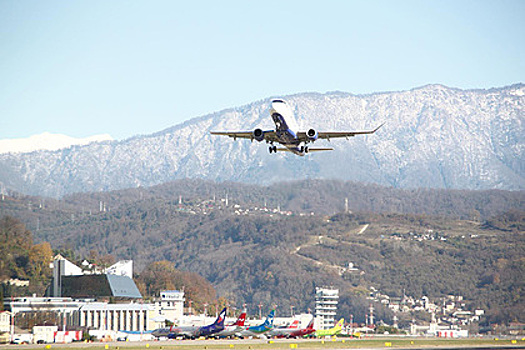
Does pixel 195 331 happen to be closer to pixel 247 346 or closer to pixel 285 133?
pixel 247 346

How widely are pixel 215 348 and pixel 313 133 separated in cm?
3311

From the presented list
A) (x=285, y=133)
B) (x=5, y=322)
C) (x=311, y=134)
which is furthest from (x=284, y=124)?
(x=5, y=322)

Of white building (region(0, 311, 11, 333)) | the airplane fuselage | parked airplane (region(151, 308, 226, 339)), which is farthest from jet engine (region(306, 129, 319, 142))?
white building (region(0, 311, 11, 333))

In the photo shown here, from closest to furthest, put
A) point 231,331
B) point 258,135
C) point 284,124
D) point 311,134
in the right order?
1. point 284,124
2. point 258,135
3. point 311,134
4. point 231,331

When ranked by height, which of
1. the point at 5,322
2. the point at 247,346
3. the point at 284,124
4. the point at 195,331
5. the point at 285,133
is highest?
the point at 284,124

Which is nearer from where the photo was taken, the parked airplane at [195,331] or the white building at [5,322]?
the white building at [5,322]

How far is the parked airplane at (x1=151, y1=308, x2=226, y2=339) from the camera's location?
5861 inches

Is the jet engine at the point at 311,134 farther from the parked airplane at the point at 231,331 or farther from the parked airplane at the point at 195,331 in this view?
the parked airplane at the point at 231,331

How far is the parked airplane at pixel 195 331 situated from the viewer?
149 m

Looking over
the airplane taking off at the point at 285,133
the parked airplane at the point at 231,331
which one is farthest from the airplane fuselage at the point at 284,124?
the parked airplane at the point at 231,331

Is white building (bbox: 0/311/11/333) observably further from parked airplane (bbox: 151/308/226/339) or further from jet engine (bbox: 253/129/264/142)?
jet engine (bbox: 253/129/264/142)

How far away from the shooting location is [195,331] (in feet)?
498

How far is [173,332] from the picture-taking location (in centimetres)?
15412

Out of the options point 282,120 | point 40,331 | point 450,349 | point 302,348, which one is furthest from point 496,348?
point 40,331
